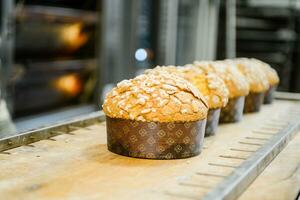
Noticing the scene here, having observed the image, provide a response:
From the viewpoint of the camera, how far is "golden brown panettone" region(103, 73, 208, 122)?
5.39 ft

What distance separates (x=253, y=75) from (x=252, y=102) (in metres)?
0.14

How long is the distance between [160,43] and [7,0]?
2688 mm

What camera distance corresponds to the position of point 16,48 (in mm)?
3934

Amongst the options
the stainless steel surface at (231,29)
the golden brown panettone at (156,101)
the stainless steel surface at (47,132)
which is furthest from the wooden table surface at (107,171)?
the stainless steel surface at (231,29)

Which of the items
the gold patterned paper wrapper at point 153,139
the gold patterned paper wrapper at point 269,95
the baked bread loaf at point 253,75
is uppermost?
the baked bread loaf at point 253,75

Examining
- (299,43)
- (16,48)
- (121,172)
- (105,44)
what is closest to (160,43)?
(105,44)

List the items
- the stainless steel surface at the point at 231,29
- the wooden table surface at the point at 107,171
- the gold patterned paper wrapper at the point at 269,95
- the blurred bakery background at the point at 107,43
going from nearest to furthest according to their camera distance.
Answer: the wooden table surface at the point at 107,171
the gold patterned paper wrapper at the point at 269,95
the blurred bakery background at the point at 107,43
the stainless steel surface at the point at 231,29

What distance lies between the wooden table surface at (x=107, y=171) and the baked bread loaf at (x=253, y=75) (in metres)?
0.64

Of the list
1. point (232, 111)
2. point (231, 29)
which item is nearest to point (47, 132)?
point (232, 111)

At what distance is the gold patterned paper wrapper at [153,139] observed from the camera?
163cm

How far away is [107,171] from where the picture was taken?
57.7 inches

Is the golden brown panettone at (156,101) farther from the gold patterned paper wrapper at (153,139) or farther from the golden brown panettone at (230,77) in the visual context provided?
the golden brown panettone at (230,77)

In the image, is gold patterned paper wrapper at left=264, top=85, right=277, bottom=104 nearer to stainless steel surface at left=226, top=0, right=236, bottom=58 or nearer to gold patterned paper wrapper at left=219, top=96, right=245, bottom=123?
gold patterned paper wrapper at left=219, top=96, right=245, bottom=123

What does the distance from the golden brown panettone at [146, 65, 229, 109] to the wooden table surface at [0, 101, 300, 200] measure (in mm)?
159
